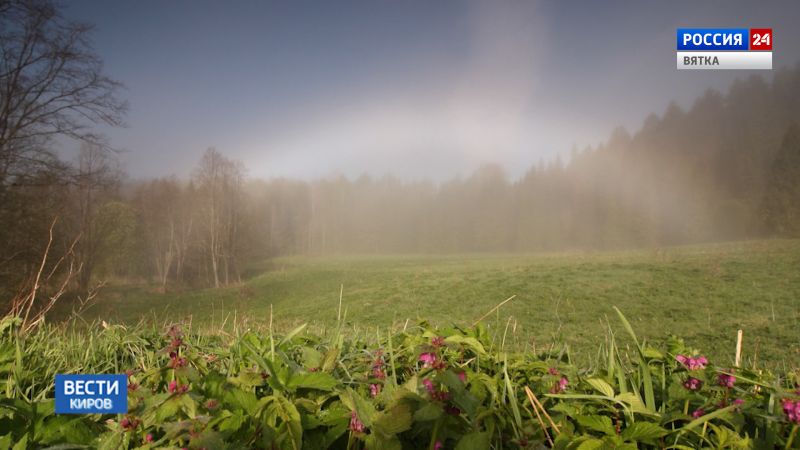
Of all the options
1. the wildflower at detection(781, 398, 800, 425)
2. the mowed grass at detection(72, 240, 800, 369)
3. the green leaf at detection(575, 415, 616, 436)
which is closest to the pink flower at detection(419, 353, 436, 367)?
the green leaf at detection(575, 415, 616, 436)

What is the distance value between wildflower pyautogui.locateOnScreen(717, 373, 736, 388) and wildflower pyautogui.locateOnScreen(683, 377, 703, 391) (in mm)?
52

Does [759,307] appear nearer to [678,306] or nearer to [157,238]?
[678,306]

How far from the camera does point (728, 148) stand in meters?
53.0

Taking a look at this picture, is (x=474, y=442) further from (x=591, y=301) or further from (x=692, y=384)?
(x=591, y=301)

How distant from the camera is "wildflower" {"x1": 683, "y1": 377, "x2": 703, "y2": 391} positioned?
112 cm

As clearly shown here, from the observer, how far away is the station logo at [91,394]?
91cm

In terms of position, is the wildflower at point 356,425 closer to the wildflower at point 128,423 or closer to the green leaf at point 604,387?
the wildflower at point 128,423

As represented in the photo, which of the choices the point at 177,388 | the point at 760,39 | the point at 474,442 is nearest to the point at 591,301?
the point at 760,39

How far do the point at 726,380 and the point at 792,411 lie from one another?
231 mm

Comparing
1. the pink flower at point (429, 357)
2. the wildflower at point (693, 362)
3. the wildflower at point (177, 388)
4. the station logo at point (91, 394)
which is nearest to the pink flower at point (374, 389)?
the pink flower at point (429, 357)

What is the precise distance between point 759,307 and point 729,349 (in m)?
5.94

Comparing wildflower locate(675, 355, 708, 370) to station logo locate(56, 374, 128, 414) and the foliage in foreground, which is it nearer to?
the foliage in foreground

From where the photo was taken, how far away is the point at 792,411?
2.88 ft

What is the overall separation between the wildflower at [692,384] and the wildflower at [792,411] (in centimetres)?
22
